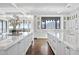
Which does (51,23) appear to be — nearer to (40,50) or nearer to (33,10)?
(33,10)

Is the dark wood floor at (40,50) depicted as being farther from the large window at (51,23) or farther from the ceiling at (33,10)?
the ceiling at (33,10)

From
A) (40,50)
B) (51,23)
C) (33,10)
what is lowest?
(40,50)

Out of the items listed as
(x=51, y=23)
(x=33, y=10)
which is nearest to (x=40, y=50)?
(x=51, y=23)

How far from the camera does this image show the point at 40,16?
7.34 ft

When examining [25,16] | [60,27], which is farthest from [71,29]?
[25,16]

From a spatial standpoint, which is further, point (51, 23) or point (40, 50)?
point (40, 50)

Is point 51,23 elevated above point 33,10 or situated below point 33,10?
below

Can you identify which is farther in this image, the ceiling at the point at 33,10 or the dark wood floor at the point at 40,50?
the dark wood floor at the point at 40,50

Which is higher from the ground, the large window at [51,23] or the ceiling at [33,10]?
the ceiling at [33,10]

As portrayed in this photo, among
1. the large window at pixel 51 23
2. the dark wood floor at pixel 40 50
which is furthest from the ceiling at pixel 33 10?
the dark wood floor at pixel 40 50

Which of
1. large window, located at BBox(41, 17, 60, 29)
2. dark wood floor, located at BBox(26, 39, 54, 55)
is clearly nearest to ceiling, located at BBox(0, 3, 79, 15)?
large window, located at BBox(41, 17, 60, 29)

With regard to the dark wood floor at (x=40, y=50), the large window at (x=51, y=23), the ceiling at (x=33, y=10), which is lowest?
the dark wood floor at (x=40, y=50)
